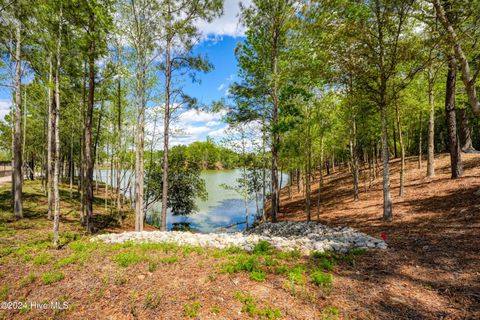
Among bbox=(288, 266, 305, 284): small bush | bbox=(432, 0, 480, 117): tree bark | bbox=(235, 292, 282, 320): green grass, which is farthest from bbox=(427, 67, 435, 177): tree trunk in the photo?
bbox=(235, 292, 282, 320): green grass

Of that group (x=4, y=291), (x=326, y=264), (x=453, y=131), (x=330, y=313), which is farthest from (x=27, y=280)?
(x=453, y=131)

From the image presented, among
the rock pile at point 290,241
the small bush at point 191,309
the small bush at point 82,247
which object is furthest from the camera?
the small bush at point 82,247

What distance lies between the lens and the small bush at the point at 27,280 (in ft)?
15.1

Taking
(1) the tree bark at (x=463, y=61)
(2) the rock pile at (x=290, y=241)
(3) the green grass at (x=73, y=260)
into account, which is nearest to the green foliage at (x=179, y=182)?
(2) the rock pile at (x=290, y=241)

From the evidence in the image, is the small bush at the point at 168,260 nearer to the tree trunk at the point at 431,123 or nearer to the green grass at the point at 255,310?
the green grass at the point at 255,310

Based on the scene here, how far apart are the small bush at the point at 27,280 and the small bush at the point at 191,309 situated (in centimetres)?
386

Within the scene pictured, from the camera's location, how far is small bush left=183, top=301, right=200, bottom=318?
339cm

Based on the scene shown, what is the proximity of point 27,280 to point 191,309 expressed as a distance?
4075 millimetres

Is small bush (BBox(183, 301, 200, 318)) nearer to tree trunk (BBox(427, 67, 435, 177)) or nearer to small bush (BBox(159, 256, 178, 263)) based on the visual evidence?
small bush (BBox(159, 256, 178, 263))

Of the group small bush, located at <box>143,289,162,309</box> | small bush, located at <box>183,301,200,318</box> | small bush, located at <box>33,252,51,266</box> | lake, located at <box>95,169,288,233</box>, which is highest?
small bush, located at <box>183,301,200,318</box>

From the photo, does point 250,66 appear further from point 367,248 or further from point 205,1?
point 367,248

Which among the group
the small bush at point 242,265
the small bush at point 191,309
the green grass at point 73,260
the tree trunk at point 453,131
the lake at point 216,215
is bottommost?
the lake at point 216,215

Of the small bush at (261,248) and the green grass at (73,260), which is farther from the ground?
the small bush at (261,248)

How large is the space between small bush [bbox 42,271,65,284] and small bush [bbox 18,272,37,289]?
0.84 feet
